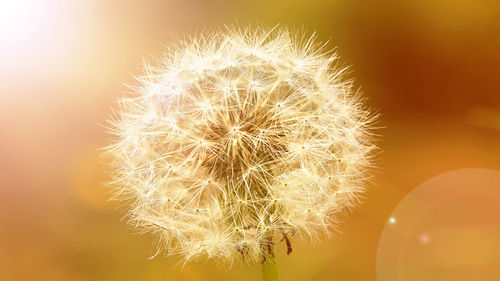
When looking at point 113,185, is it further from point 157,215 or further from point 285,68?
point 285,68

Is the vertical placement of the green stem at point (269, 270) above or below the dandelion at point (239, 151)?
below

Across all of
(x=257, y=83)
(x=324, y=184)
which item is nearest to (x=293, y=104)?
(x=257, y=83)

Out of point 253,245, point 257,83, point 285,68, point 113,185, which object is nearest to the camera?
point 253,245

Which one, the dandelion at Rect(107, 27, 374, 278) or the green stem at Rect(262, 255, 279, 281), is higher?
the dandelion at Rect(107, 27, 374, 278)

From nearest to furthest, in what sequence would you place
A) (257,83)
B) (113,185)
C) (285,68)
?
1. (257,83)
2. (285,68)
3. (113,185)

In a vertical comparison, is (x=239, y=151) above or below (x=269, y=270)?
above


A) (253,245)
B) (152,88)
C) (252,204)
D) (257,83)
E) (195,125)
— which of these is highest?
(152,88)

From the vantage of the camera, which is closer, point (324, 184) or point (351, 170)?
point (324, 184)

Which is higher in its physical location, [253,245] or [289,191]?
[289,191]
